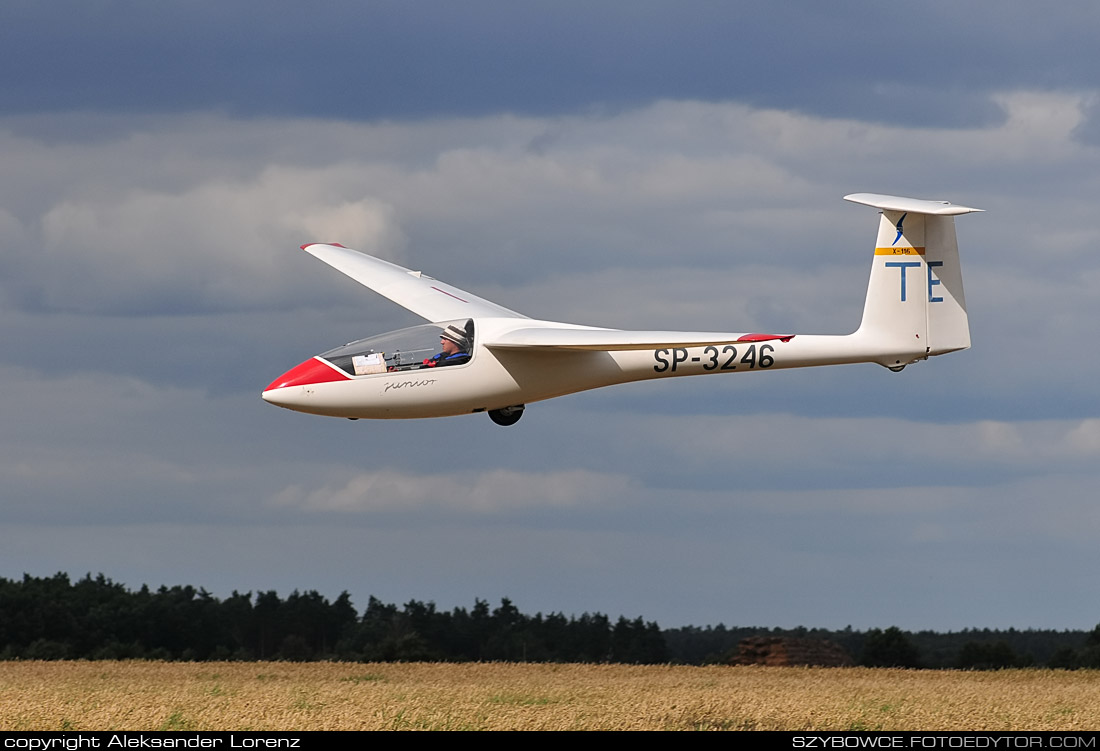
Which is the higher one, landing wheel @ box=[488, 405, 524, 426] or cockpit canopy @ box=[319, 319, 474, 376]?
cockpit canopy @ box=[319, 319, 474, 376]

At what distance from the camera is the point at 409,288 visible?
105 feet

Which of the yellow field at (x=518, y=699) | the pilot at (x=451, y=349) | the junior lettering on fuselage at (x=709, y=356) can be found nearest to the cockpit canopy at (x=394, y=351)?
the pilot at (x=451, y=349)

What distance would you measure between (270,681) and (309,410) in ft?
23.2

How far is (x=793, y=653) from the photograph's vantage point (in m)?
35.7

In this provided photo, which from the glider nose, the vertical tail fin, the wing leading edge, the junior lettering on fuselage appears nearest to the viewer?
the glider nose

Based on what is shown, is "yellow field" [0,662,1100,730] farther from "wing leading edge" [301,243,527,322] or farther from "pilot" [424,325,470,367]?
"wing leading edge" [301,243,527,322]

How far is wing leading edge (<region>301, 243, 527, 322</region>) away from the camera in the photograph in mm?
29562

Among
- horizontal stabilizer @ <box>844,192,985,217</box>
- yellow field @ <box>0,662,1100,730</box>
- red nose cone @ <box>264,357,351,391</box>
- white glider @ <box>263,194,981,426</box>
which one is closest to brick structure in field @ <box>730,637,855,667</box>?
yellow field @ <box>0,662,1100,730</box>

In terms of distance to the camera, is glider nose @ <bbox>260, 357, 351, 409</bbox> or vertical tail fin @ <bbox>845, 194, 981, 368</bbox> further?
vertical tail fin @ <bbox>845, 194, 981, 368</bbox>

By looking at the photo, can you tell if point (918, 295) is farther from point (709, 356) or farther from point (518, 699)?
point (518, 699)

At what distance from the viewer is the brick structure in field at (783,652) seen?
35.3 meters

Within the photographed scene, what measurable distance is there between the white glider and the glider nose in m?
0.02

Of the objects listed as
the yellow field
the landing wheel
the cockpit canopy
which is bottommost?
the yellow field
